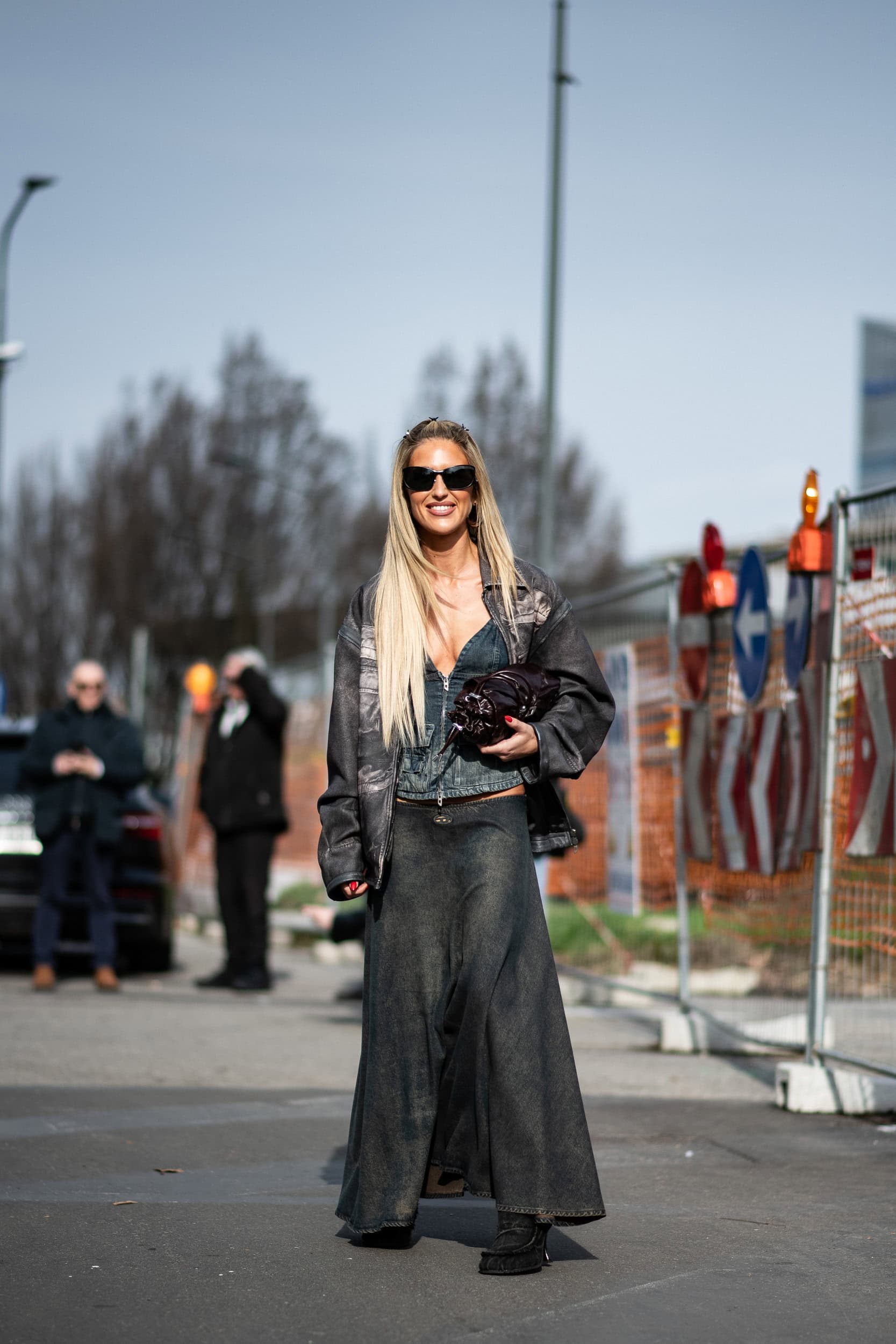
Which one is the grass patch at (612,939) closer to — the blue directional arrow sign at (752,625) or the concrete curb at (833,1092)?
the blue directional arrow sign at (752,625)

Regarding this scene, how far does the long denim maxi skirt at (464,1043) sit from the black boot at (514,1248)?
0.17 feet

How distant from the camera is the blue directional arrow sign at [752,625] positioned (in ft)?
23.8

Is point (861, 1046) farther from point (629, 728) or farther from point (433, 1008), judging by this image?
point (433, 1008)

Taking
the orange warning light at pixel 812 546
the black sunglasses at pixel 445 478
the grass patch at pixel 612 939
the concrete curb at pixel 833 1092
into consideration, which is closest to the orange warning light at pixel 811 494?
the orange warning light at pixel 812 546

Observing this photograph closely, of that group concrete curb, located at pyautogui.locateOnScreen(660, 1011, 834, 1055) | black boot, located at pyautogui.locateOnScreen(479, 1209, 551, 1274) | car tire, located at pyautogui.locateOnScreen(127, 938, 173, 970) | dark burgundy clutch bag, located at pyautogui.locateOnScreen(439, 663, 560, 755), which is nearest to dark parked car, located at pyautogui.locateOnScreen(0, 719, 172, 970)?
car tire, located at pyautogui.locateOnScreen(127, 938, 173, 970)

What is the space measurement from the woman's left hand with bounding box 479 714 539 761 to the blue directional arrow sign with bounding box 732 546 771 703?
3.21m

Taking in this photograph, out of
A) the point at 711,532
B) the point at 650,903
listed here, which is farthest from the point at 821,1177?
the point at 650,903

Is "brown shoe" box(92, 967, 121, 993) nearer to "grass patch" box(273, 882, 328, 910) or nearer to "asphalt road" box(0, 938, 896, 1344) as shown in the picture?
"asphalt road" box(0, 938, 896, 1344)

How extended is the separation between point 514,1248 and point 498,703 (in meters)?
1.23

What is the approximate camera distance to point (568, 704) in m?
4.31

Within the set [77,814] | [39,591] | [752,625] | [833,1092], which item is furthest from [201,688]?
[39,591]

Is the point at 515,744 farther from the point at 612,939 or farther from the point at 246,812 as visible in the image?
the point at 246,812

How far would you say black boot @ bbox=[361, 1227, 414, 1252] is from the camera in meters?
4.18

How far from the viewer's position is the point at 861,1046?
7.32m
